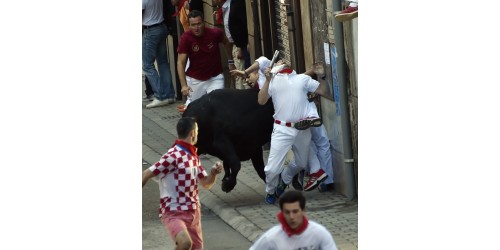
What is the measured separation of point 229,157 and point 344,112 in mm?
1138

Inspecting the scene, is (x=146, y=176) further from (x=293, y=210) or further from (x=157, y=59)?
(x=157, y=59)

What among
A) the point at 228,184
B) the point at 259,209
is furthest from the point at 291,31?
the point at 259,209

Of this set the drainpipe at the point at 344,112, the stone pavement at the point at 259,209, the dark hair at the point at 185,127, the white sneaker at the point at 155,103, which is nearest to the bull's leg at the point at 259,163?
the stone pavement at the point at 259,209

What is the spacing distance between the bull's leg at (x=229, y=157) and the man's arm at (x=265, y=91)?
0.48m

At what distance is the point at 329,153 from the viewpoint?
57.7 ft

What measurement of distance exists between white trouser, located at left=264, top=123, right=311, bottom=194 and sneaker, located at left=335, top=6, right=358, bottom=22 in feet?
4.80

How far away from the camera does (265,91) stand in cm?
1716

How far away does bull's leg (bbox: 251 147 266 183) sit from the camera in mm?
17672

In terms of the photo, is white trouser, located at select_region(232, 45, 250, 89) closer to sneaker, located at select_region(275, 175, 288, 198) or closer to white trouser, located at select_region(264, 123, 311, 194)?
sneaker, located at select_region(275, 175, 288, 198)

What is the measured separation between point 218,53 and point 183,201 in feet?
19.9

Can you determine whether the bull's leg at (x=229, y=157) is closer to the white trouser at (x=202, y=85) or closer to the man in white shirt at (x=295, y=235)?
the white trouser at (x=202, y=85)

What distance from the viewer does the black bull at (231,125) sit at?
17281mm
